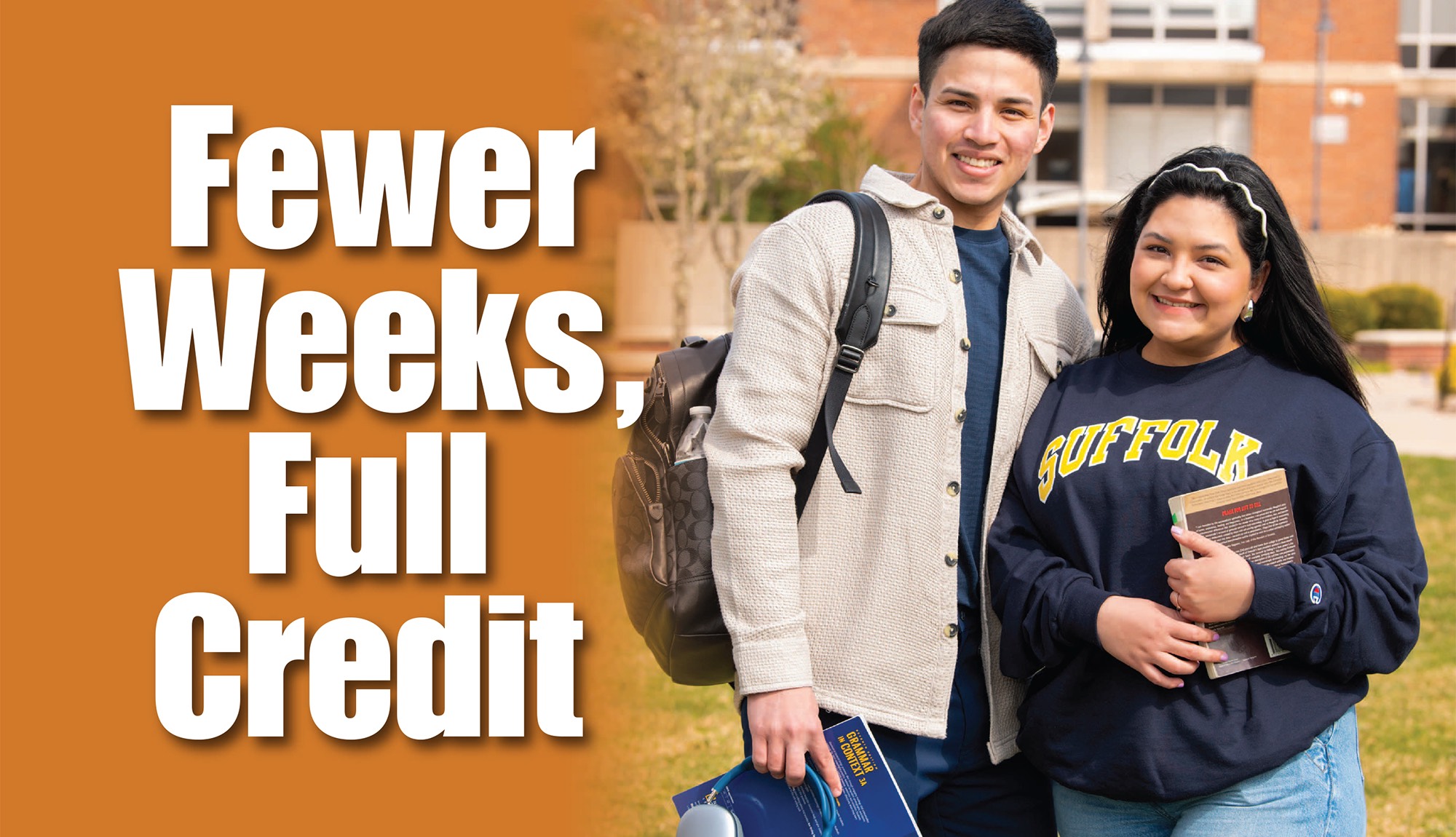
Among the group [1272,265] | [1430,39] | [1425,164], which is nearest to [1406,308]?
[1425,164]

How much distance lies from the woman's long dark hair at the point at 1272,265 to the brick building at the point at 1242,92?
90.4 ft

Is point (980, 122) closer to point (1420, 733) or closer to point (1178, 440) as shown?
point (1178, 440)

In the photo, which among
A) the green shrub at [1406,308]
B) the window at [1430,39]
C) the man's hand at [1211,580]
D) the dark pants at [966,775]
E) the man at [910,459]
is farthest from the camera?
the window at [1430,39]

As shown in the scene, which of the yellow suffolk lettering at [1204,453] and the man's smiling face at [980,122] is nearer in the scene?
the yellow suffolk lettering at [1204,453]

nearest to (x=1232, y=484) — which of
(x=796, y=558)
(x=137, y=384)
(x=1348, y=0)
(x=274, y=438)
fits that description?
(x=796, y=558)

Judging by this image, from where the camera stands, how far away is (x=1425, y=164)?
1232 inches

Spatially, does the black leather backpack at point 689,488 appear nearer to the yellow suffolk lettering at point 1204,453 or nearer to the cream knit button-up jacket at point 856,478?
the cream knit button-up jacket at point 856,478

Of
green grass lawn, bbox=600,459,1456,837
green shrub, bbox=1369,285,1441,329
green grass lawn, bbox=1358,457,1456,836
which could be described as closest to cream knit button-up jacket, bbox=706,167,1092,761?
green grass lawn, bbox=600,459,1456,837

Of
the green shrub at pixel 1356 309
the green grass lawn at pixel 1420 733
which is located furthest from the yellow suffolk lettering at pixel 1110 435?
the green shrub at pixel 1356 309

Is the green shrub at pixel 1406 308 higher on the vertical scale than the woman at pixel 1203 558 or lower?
higher

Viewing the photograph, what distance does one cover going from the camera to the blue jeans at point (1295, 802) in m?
2.09

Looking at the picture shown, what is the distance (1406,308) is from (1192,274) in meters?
23.1

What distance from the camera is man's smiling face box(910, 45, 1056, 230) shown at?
7.82 feet

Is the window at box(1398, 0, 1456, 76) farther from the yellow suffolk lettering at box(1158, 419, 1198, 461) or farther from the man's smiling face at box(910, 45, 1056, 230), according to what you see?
the yellow suffolk lettering at box(1158, 419, 1198, 461)
